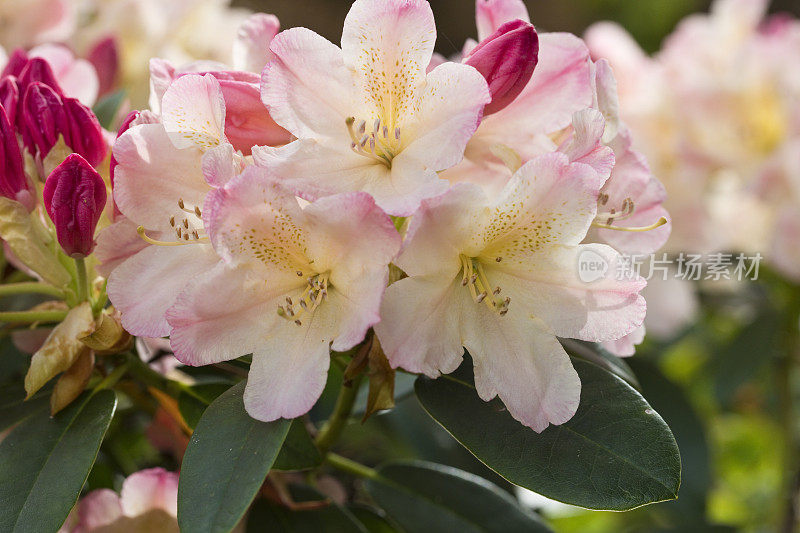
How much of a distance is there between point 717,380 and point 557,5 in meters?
4.99

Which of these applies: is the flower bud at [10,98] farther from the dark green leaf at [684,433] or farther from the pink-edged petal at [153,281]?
the dark green leaf at [684,433]

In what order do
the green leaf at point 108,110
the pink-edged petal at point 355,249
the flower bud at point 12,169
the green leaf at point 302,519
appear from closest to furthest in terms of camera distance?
the pink-edged petal at point 355,249, the flower bud at point 12,169, the green leaf at point 302,519, the green leaf at point 108,110

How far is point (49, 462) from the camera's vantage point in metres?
0.57

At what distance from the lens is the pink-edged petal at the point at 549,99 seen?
1.93ft

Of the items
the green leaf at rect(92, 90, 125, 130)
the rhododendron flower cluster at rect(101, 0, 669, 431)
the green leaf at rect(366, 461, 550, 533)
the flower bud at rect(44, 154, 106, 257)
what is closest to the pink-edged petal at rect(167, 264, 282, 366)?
the rhododendron flower cluster at rect(101, 0, 669, 431)

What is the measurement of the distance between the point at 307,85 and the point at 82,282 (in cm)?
21

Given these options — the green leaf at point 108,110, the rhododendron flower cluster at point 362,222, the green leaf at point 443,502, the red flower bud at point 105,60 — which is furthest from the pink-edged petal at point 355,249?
the red flower bud at point 105,60

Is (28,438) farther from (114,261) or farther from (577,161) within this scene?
(577,161)

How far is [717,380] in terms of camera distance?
1284 mm

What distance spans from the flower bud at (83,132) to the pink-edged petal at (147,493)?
241 millimetres

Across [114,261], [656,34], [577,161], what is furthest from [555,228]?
[656,34]

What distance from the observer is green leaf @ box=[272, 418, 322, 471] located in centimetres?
58

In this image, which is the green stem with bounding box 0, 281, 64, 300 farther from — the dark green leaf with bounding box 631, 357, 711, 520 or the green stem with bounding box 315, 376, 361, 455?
the dark green leaf with bounding box 631, 357, 711, 520

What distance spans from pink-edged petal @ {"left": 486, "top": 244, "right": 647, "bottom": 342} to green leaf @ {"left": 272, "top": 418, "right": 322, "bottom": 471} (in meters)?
0.18
